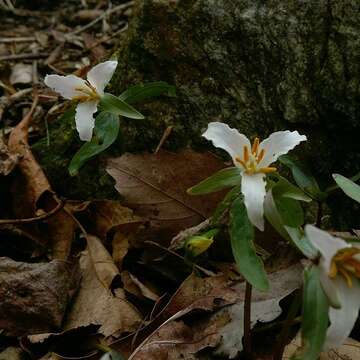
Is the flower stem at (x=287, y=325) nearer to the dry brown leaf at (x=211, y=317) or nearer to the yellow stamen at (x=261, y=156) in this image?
the dry brown leaf at (x=211, y=317)

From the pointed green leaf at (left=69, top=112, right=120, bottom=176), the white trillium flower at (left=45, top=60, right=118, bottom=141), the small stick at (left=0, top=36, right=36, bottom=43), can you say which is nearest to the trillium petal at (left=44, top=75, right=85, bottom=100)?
the white trillium flower at (left=45, top=60, right=118, bottom=141)

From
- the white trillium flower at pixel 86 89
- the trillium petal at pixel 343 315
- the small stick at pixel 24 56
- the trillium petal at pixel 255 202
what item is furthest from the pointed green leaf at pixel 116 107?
the small stick at pixel 24 56

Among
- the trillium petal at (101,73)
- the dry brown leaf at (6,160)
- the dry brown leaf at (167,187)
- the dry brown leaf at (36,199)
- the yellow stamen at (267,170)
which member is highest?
the trillium petal at (101,73)

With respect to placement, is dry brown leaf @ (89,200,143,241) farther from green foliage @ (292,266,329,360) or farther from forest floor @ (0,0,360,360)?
green foliage @ (292,266,329,360)

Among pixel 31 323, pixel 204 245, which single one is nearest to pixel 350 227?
pixel 204 245

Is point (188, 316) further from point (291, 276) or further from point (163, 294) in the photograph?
point (291, 276)

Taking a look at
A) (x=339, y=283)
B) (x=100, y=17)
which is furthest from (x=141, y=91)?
(x=100, y=17)
